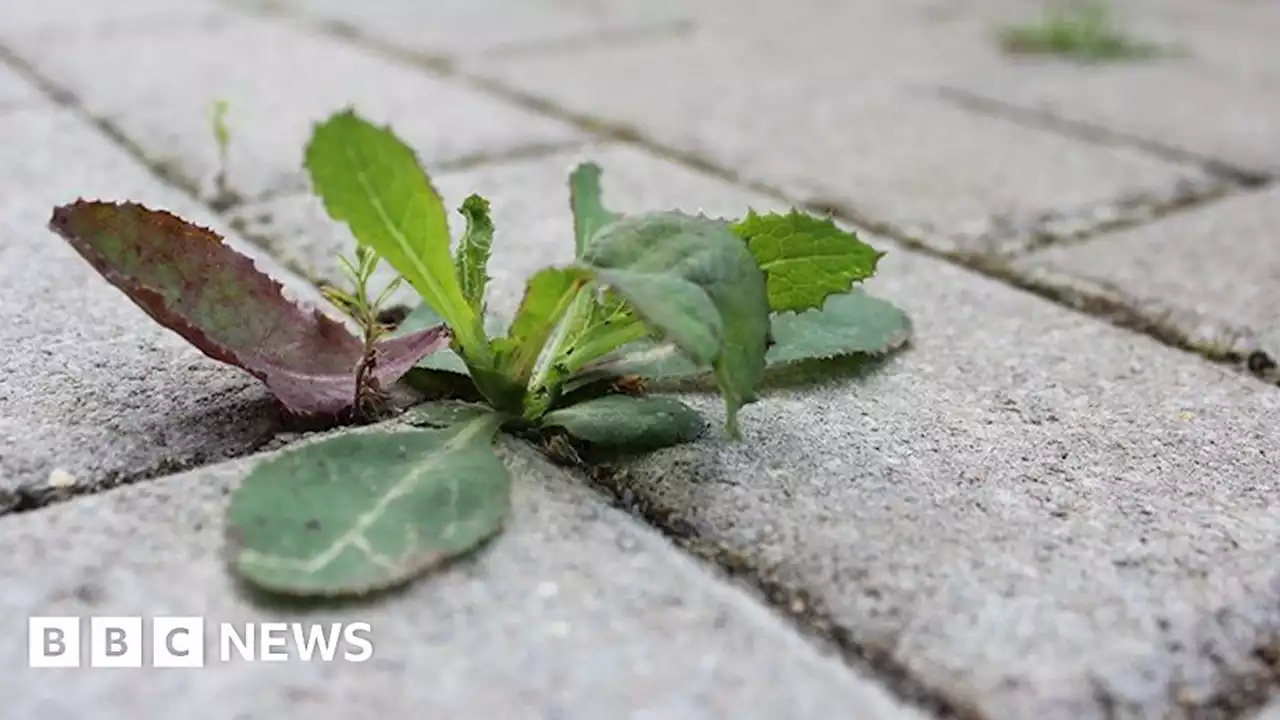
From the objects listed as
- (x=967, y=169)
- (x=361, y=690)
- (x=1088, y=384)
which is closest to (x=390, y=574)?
(x=361, y=690)

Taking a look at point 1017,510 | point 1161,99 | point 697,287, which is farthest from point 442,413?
point 1161,99

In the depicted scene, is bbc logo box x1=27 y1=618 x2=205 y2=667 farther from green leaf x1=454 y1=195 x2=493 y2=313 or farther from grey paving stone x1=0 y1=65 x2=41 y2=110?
grey paving stone x1=0 y1=65 x2=41 y2=110

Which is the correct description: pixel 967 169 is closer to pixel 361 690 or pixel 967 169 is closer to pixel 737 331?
pixel 737 331

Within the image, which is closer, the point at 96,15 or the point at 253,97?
the point at 253,97

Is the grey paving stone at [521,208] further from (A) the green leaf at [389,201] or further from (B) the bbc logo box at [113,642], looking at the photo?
(B) the bbc logo box at [113,642]

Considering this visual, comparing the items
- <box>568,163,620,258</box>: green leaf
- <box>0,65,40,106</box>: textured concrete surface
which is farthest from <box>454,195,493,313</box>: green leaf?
<box>0,65,40,106</box>: textured concrete surface

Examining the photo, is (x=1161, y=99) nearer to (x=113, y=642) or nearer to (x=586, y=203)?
(x=586, y=203)
